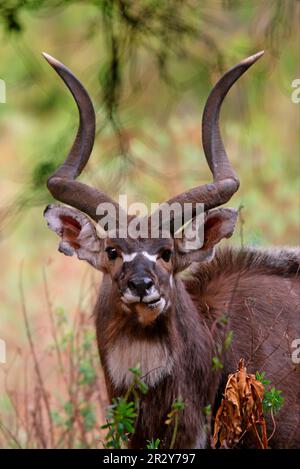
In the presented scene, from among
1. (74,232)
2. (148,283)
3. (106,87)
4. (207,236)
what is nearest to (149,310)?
(148,283)

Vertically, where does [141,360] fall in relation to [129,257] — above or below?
below

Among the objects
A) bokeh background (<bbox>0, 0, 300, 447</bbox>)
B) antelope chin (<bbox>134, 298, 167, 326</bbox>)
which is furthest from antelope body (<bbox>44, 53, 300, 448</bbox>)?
bokeh background (<bbox>0, 0, 300, 447</bbox>)

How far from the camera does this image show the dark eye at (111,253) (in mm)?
6974

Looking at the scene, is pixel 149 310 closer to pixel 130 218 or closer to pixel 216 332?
pixel 130 218

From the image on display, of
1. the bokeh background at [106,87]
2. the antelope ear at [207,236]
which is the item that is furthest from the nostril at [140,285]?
the bokeh background at [106,87]

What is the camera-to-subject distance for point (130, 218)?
23.4 feet

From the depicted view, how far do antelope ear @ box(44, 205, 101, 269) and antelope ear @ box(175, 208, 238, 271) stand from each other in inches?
23.4

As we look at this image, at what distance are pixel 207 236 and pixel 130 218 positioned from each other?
592 millimetres

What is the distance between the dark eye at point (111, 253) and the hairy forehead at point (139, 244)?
0.17 ft

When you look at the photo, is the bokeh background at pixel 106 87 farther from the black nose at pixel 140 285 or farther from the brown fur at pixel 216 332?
the black nose at pixel 140 285

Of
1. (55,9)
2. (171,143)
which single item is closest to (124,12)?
(55,9)

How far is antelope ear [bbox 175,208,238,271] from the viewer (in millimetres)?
7238
